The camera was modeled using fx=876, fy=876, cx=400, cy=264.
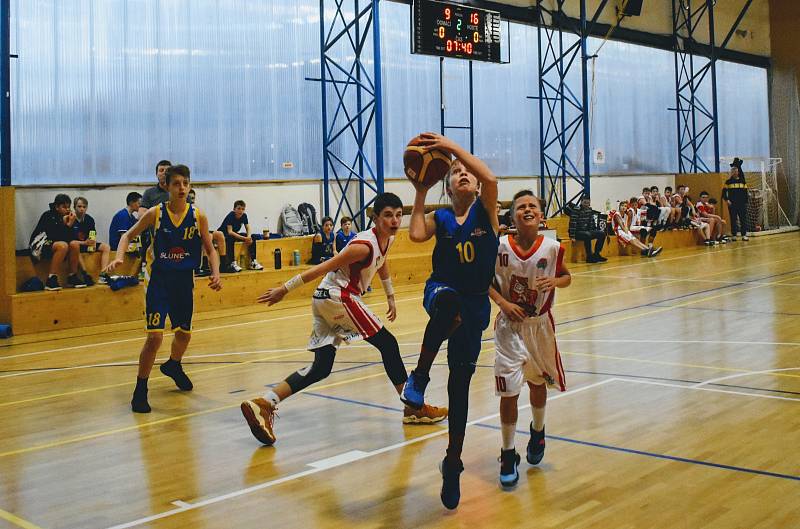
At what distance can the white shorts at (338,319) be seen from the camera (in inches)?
206

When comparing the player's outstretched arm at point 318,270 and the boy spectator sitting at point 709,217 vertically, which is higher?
the boy spectator sitting at point 709,217

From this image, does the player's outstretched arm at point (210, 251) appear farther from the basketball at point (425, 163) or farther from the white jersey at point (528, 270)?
the basketball at point (425, 163)

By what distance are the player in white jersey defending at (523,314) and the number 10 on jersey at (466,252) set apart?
341mm

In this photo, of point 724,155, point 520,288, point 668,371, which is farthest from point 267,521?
point 724,155

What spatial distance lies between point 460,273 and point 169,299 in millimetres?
2997

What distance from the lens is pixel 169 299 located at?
625 cm

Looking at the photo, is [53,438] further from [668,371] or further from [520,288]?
[668,371]

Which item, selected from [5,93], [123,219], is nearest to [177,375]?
[123,219]

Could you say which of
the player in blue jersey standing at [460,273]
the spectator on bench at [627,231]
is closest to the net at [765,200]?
the spectator on bench at [627,231]

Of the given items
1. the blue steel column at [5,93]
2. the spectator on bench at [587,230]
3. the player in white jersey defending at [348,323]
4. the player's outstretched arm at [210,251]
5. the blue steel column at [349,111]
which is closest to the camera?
the player in white jersey defending at [348,323]

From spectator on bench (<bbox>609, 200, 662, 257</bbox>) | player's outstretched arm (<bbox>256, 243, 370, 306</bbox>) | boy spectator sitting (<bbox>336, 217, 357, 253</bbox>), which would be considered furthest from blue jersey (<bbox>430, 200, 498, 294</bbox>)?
spectator on bench (<bbox>609, 200, 662, 257</bbox>)

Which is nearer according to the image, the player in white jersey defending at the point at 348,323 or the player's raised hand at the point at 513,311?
the player's raised hand at the point at 513,311

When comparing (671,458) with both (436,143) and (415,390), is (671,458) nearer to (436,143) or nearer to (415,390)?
(415,390)

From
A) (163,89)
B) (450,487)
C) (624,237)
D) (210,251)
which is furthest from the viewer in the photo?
(624,237)
